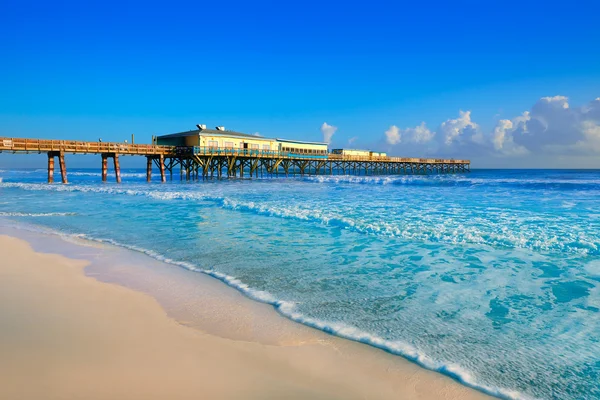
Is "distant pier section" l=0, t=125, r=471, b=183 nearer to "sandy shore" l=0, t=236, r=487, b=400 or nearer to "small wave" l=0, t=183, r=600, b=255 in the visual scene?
"small wave" l=0, t=183, r=600, b=255

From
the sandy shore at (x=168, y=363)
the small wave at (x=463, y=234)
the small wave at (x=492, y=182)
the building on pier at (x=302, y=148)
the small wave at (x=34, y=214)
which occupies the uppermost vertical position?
the building on pier at (x=302, y=148)

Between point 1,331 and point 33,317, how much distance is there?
48cm

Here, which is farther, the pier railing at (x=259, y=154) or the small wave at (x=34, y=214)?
the pier railing at (x=259, y=154)

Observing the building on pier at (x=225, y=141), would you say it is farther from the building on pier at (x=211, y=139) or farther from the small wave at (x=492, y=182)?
the small wave at (x=492, y=182)

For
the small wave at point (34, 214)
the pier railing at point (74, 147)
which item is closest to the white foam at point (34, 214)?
the small wave at point (34, 214)

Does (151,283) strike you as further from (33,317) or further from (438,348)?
(438,348)

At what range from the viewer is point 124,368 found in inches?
142

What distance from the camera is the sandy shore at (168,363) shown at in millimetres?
3277

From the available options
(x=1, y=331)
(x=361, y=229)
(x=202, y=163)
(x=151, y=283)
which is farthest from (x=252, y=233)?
(x=202, y=163)

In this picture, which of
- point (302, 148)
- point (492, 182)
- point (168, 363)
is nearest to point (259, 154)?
point (302, 148)

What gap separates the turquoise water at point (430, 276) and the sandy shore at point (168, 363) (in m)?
0.41

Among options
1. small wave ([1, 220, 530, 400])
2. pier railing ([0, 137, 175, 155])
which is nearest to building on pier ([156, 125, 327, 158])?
pier railing ([0, 137, 175, 155])

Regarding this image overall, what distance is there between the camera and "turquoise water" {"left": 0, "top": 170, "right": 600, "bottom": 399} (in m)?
3.99

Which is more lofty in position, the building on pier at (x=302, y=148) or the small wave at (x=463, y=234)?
the building on pier at (x=302, y=148)
